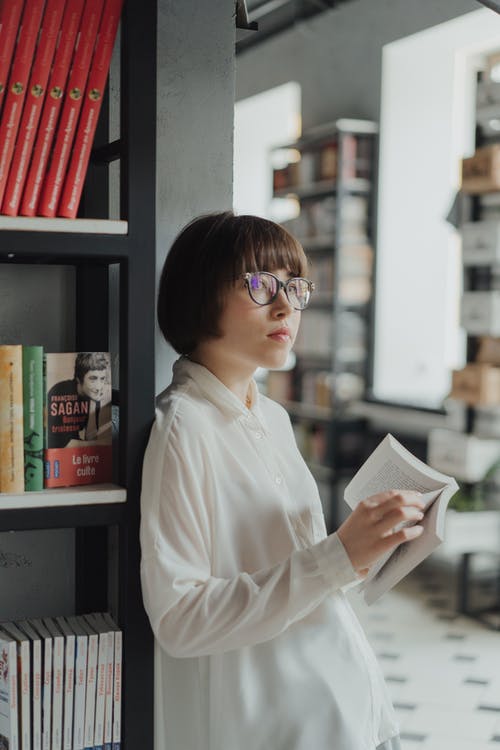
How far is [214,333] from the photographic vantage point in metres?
1.56

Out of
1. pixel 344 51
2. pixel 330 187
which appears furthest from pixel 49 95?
pixel 344 51

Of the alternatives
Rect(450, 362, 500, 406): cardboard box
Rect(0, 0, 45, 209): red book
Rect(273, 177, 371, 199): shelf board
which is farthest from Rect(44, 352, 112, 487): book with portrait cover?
Rect(273, 177, 371, 199): shelf board

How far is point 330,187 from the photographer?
6.70 m

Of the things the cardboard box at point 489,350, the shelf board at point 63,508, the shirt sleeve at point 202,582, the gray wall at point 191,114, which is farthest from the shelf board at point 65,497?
the cardboard box at point 489,350

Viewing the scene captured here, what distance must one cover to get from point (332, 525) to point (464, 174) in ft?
9.30

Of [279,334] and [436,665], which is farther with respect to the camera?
[436,665]

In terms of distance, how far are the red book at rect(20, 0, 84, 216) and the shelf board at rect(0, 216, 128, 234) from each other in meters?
0.02

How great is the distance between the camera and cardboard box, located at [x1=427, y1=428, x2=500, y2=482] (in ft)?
15.7

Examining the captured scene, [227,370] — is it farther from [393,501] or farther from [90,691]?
[90,691]

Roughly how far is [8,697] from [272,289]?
0.81 meters

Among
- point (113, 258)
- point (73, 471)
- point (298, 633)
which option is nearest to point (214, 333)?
point (113, 258)

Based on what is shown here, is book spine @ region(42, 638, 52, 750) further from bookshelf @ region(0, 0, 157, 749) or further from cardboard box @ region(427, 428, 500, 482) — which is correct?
cardboard box @ region(427, 428, 500, 482)

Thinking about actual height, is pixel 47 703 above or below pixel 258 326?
below

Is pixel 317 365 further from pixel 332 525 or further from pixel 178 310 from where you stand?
pixel 178 310
